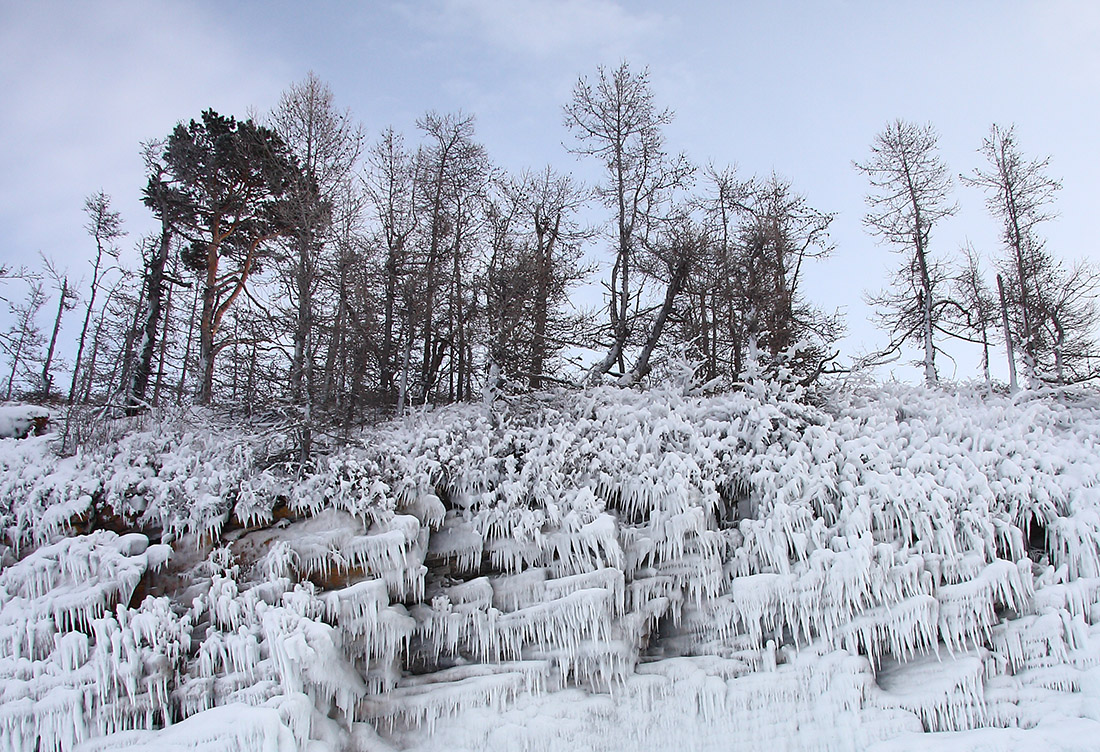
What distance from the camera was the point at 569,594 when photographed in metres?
6.78

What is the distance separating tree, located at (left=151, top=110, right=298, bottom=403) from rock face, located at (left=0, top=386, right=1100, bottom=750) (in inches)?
276

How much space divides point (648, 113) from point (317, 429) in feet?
36.6

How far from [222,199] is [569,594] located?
40.6ft

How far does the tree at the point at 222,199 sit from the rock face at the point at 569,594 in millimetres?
7004

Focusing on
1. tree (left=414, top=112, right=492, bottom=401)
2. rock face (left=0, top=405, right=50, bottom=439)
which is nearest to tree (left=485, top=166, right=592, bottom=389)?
tree (left=414, top=112, right=492, bottom=401)

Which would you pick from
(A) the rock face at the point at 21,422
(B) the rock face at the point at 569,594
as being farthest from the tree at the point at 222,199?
(B) the rock face at the point at 569,594

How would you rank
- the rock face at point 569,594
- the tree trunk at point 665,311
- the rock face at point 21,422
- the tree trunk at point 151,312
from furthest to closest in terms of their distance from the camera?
1. the tree trunk at point 151,312
2. the tree trunk at point 665,311
3. the rock face at point 21,422
4. the rock face at point 569,594

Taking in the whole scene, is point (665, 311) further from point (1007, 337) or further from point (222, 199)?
point (222, 199)

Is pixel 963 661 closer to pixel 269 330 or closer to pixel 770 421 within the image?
pixel 770 421

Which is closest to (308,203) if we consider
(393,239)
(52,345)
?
(393,239)

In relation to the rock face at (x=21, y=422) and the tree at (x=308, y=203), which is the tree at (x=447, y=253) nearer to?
the tree at (x=308, y=203)

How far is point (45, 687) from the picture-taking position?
5.80 meters

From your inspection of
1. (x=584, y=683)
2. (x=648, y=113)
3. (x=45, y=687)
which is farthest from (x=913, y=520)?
(x=648, y=113)

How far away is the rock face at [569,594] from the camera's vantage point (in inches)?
233
